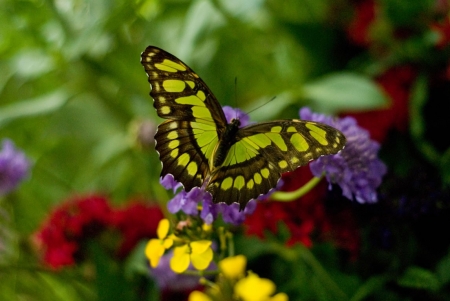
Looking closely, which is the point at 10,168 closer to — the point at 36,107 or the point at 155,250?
the point at 36,107

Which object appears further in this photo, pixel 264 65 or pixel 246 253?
pixel 264 65

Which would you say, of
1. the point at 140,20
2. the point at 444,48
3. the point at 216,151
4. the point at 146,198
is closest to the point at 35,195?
the point at 146,198

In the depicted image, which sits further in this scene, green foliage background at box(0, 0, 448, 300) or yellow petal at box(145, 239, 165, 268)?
green foliage background at box(0, 0, 448, 300)

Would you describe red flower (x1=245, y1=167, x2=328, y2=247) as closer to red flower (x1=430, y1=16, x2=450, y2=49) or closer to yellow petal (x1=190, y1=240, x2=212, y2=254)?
yellow petal (x1=190, y1=240, x2=212, y2=254)

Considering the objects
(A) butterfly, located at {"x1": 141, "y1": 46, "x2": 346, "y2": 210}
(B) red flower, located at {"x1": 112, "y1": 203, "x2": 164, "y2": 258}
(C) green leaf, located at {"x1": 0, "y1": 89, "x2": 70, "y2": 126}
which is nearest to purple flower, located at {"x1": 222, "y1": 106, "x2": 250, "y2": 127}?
(A) butterfly, located at {"x1": 141, "y1": 46, "x2": 346, "y2": 210}

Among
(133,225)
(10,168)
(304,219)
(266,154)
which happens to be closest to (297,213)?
(304,219)

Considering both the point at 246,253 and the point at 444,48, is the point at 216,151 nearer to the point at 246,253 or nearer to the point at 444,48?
the point at 246,253

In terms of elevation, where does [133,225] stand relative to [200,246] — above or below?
above
